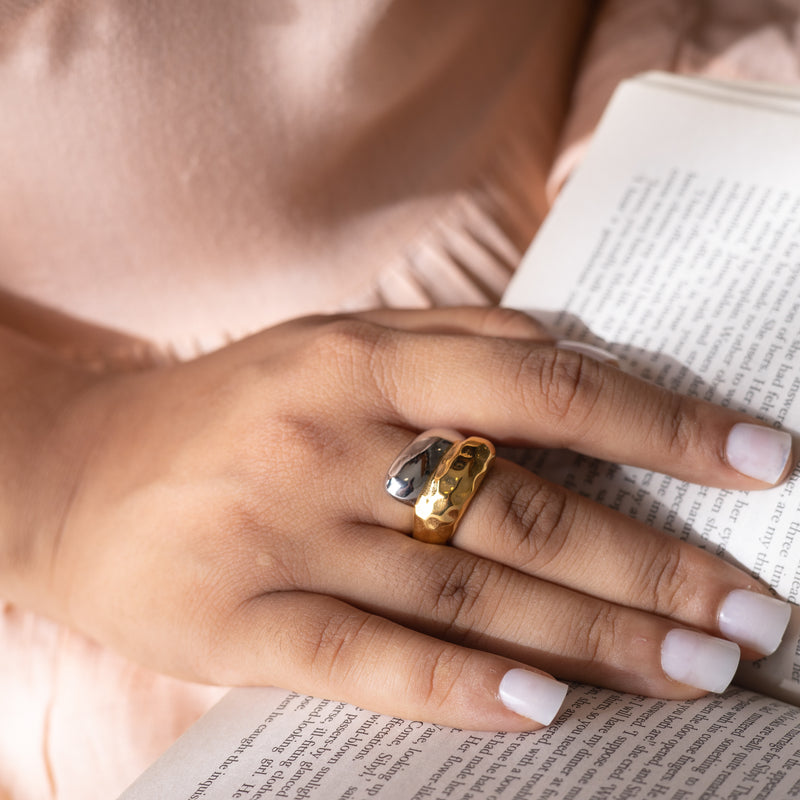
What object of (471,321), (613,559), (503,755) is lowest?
(503,755)

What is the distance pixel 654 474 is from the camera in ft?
1.96

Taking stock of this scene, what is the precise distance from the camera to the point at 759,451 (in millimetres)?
539

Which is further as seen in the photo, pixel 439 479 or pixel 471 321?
pixel 471 321

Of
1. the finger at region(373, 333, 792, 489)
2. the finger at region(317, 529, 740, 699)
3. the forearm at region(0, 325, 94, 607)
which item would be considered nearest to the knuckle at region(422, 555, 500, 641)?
the finger at region(317, 529, 740, 699)

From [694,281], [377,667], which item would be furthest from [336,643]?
[694,281]

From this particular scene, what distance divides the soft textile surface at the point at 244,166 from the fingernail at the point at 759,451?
0.33 meters

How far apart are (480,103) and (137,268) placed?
37 cm

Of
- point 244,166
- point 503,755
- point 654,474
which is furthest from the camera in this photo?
point 244,166

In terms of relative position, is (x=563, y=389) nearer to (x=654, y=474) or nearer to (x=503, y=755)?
(x=654, y=474)

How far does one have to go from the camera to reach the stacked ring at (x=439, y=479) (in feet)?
1.78

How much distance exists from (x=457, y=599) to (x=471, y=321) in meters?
0.23

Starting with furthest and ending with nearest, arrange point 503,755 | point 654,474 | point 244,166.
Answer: point 244,166
point 654,474
point 503,755

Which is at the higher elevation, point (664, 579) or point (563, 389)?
point (563, 389)

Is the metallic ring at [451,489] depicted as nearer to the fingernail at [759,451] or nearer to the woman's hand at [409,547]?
the woman's hand at [409,547]
